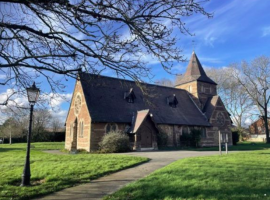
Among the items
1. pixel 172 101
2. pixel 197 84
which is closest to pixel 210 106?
pixel 197 84

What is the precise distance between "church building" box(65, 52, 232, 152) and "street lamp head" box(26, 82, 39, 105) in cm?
1122

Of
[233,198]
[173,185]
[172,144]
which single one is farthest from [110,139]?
[233,198]

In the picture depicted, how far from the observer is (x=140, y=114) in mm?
25953

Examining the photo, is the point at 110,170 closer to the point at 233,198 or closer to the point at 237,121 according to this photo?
the point at 233,198

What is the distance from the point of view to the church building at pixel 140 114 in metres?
24.8

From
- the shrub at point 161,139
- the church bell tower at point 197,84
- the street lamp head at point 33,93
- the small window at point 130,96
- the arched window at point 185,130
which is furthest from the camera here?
the church bell tower at point 197,84

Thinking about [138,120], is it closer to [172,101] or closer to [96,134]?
[96,134]

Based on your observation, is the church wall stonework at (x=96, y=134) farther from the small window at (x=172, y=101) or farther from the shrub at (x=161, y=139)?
the small window at (x=172, y=101)

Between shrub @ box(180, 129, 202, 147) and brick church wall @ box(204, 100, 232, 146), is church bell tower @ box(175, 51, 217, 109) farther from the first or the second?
shrub @ box(180, 129, 202, 147)

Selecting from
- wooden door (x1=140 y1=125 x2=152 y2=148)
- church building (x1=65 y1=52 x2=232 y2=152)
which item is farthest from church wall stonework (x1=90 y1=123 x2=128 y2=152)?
wooden door (x1=140 y1=125 x2=152 y2=148)

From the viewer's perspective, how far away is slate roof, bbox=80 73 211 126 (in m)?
25.2

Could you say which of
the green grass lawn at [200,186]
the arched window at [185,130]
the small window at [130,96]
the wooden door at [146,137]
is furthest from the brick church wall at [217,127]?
the green grass lawn at [200,186]

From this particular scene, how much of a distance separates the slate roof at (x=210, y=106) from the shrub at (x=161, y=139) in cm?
1028

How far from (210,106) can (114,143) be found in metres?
20.0
